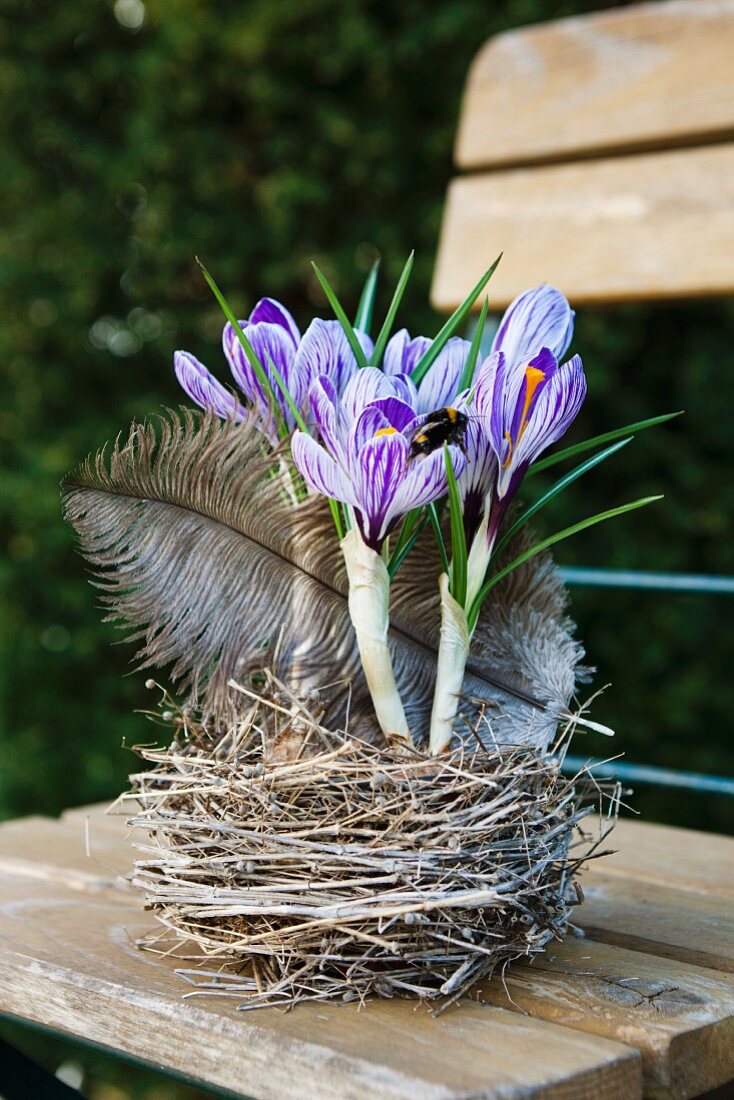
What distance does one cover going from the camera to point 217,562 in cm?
64

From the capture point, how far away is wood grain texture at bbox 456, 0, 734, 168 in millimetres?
1256

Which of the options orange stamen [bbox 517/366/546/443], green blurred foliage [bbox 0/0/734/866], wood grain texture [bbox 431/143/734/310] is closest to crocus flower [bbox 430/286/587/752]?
orange stamen [bbox 517/366/546/443]

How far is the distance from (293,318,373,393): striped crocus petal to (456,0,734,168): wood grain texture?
77 cm

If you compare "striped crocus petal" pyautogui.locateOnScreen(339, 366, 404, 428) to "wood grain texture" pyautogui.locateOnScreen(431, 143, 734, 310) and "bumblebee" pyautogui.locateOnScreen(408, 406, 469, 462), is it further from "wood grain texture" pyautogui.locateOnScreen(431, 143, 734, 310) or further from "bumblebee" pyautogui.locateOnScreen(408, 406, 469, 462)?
"wood grain texture" pyautogui.locateOnScreen(431, 143, 734, 310)

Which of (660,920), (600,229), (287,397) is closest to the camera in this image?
(287,397)

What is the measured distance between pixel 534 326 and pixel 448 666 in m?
0.18

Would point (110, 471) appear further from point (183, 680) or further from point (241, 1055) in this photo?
point (241, 1055)

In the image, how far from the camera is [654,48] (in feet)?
4.25

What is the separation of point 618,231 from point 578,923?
0.80m

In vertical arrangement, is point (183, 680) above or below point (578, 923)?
above

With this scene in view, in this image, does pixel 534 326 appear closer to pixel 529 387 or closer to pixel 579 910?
pixel 529 387

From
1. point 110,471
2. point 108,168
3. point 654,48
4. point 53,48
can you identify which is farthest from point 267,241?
point 110,471

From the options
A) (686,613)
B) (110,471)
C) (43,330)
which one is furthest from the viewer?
(43,330)

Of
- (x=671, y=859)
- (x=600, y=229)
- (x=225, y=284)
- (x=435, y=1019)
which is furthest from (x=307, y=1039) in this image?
(x=225, y=284)
